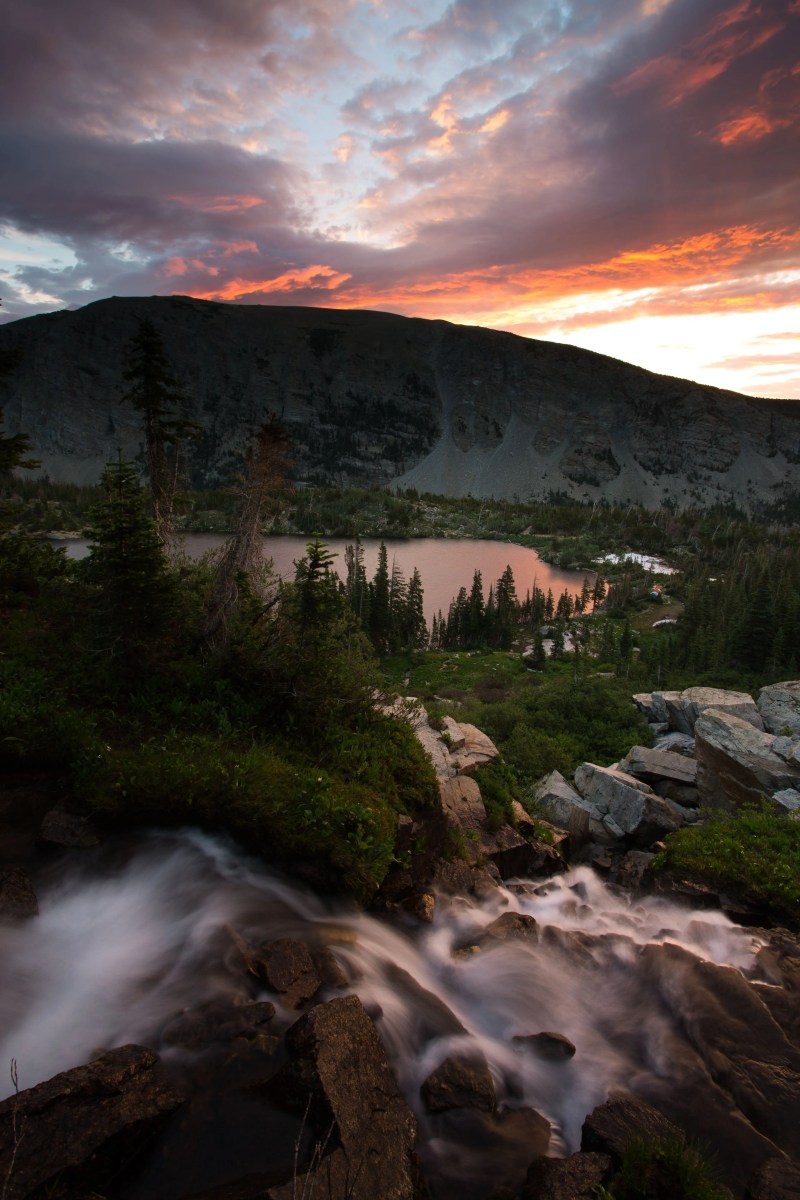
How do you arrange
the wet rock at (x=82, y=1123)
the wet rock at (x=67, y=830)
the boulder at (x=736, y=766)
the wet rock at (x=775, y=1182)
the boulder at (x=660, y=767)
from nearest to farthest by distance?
the wet rock at (x=82, y=1123), the wet rock at (x=775, y=1182), the wet rock at (x=67, y=830), the boulder at (x=736, y=766), the boulder at (x=660, y=767)

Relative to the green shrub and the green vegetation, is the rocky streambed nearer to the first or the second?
the green vegetation

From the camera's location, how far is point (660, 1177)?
5230 millimetres

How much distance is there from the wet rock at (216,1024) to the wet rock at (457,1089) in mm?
2014

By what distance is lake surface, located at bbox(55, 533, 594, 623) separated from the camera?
11206 centimetres

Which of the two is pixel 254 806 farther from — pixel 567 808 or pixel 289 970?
pixel 567 808

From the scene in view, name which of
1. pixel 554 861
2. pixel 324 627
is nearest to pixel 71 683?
pixel 324 627

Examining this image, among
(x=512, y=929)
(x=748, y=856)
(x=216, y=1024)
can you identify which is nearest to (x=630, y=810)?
(x=748, y=856)

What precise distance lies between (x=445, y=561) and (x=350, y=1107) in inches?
5528

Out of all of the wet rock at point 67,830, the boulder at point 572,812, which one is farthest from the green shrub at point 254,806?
the boulder at point 572,812

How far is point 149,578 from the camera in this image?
11164 millimetres

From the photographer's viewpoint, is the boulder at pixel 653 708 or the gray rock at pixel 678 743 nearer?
the gray rock at pixel 678 743

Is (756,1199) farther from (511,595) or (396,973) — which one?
(511,595)

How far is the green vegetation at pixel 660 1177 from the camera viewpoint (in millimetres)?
5062

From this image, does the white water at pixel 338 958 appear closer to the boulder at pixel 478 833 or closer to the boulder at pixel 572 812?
the boulder at pixel 478 833
